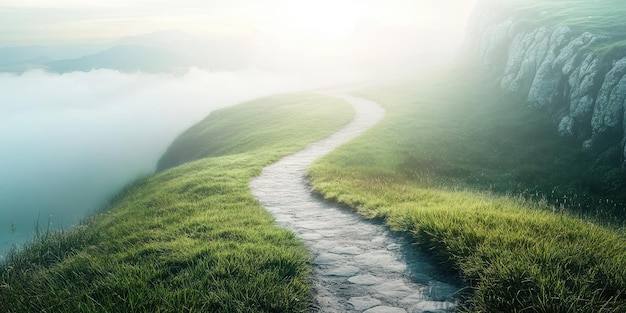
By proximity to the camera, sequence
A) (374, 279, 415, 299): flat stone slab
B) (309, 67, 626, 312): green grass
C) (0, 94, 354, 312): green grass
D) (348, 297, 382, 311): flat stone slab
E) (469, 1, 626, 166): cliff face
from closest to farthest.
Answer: (309, 67, 626, 312): green grass < (0, 94, 354, 312): green grass < (348, 297, 382, 311): flat stone slab < (374, 279, 415, 299): flat stone slab < (469, 1, 626, 166): cliff face

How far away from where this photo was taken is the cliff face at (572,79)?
28.0 metres

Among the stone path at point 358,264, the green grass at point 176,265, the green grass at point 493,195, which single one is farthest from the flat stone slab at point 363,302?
the green grass at point 493,195

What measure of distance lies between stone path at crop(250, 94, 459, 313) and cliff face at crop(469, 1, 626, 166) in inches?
874

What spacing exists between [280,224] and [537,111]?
1371 inches

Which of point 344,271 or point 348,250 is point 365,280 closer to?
point 344,271

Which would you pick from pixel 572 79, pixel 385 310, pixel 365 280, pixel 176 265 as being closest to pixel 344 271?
pixel 365 280

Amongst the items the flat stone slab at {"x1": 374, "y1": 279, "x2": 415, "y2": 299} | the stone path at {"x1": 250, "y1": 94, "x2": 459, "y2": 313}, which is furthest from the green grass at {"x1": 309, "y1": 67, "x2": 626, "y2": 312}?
the flat stone slab at {"x1": 374, "y1": 279, "x2": 415, "y2": 299}

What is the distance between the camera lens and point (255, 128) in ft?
154

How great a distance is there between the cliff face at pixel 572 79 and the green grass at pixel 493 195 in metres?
1.43

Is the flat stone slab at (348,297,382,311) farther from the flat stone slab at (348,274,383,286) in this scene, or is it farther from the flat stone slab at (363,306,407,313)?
the flat stone slab at (348,274,383,286)

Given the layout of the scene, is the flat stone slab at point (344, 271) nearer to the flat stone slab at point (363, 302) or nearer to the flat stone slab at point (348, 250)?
the flat stone slab at point (348, 250)

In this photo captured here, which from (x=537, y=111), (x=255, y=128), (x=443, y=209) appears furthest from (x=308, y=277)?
(x=255, y=128)

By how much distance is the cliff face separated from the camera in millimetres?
27969

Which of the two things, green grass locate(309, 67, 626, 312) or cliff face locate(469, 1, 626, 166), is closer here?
green grass locate(309, 67, 626, 312)
